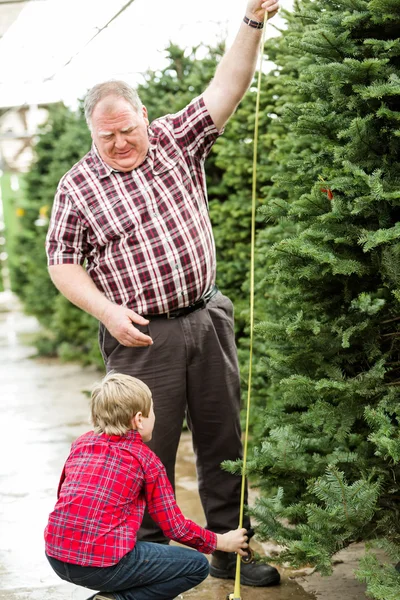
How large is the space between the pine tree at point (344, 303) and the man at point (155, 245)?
42 cm

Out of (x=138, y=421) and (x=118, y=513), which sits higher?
(x=138, y=421)

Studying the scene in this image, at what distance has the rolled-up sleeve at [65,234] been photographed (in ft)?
11.5

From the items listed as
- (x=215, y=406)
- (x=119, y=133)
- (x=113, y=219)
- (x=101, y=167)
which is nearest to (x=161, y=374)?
(x=215, y=406)

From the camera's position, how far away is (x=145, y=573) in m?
2.94

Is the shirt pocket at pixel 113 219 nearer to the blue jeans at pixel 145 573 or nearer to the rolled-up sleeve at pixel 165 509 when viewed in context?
the rolled-up sleeve at pixel 165 509

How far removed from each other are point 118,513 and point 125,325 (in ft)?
2.67

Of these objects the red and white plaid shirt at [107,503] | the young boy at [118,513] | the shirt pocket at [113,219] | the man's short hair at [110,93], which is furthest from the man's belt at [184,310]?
the man's short hair at [110,93]

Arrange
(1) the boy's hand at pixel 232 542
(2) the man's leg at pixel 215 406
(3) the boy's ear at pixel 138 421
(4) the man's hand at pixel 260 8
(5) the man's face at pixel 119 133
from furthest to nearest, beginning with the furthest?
(2) the man's leg at pixel 215 406
(5) the man's face at pixel 119 133
(4) the man's hand at pixel 260 8
(1) the boy's hand at pixel 232 542
(3) the boy's ear at pixel 138 421

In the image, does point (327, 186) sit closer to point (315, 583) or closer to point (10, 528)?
point (315, 583)

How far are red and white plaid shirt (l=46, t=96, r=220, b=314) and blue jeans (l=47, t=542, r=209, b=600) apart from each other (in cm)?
102

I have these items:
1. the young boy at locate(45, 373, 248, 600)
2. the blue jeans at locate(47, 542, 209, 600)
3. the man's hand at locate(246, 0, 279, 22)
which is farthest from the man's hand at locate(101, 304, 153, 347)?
the man's hand at locate(246, 0, 279, 22)

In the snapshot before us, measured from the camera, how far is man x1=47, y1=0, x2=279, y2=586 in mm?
3467

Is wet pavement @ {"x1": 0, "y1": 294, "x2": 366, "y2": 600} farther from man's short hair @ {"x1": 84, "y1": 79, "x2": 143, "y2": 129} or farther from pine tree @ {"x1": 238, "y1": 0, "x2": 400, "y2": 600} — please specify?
man's short hair @ {"x1": 84, "y1": 79, "x2": 143, "y2": 129}

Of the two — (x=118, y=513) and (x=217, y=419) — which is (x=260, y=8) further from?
(x=118, y=513)
